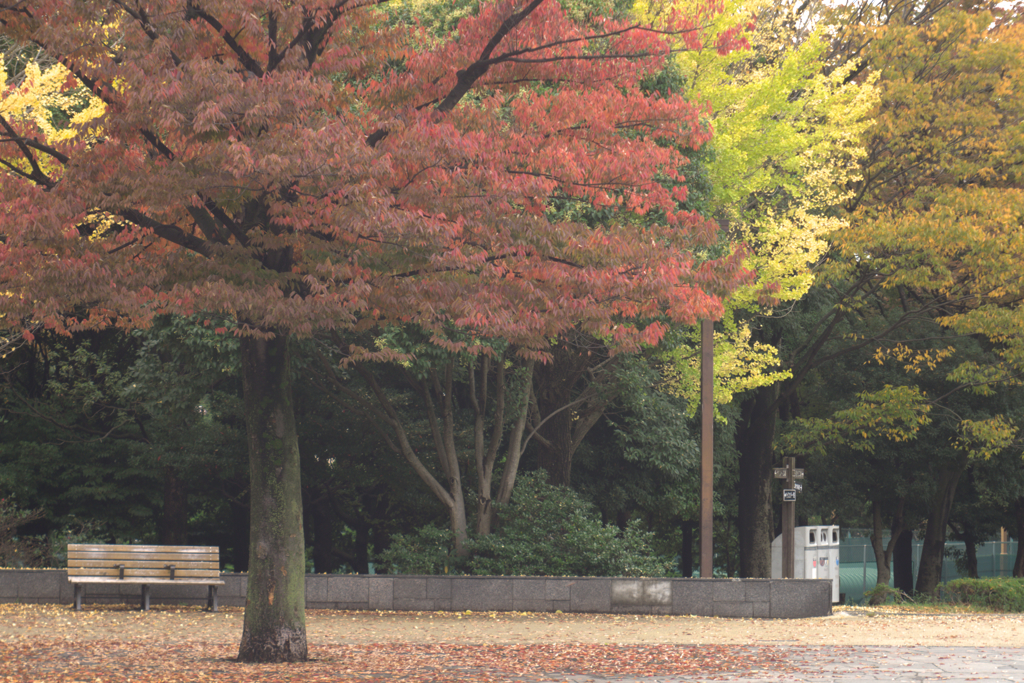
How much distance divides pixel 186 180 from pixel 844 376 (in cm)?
2263

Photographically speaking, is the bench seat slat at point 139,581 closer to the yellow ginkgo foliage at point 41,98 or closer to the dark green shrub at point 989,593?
the yellow ginkgo foliage at point 41,98

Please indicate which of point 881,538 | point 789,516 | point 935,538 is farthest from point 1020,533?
point 789,516

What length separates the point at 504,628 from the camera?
1251 cm

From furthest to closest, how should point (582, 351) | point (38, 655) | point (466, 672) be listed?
point (582, 351) → point (38, 655) → point (466, 672)

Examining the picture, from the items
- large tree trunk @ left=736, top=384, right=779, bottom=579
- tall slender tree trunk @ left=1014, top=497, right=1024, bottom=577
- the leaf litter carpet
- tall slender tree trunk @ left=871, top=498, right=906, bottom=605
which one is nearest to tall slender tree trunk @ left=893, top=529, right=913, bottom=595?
tall slender tree trunk @ left=871, top=498, right=906, bottom=605

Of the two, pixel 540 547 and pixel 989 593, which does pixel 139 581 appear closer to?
pixel 540 547

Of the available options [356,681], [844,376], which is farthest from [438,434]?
[844,376]

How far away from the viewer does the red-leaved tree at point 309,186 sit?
841cm

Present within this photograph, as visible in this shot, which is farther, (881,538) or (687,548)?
A: (687,548)

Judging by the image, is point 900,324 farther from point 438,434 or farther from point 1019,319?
point 438,434

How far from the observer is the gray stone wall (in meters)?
14.3

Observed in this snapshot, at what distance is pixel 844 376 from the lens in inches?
1097

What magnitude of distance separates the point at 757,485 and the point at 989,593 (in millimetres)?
9332

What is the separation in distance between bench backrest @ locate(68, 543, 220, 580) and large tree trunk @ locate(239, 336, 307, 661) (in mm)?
4594
